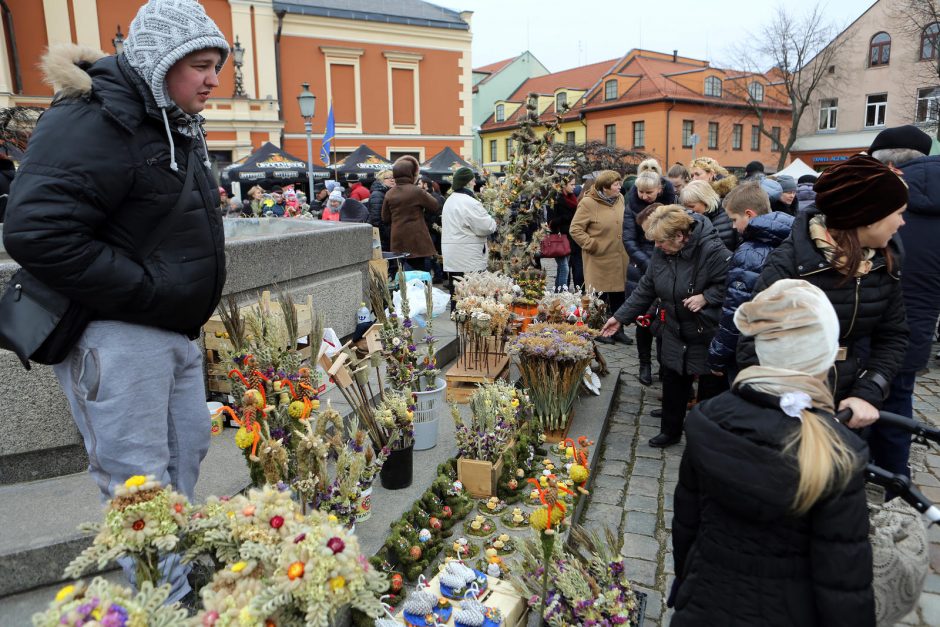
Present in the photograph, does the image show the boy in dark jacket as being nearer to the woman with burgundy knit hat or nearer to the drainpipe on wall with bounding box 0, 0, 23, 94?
the woman with burgundy knit hat

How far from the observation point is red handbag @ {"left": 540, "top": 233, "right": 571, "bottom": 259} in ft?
27.4

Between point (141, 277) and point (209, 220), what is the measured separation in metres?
0.32

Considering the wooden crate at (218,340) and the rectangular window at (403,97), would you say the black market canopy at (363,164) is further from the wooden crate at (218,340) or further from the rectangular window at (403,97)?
the wooden crate at (218,340)

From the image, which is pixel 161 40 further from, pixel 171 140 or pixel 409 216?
pixel 409 216

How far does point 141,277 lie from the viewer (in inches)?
77.9

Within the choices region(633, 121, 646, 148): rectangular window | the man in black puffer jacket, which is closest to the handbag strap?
the man in black puffer jacket

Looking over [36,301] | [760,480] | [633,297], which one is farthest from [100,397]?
[633,297]

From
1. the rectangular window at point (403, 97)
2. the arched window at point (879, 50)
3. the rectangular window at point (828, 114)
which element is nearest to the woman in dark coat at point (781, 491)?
the rectangular window at point (403, 97)

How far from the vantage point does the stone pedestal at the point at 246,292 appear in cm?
292

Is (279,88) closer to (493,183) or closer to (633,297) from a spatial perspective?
(493,183)

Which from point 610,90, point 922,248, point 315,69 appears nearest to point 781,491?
point 922,248

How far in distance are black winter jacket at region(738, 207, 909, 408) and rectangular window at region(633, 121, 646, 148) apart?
126 ft

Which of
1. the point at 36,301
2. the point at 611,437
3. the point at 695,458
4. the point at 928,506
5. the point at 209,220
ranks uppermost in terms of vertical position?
the point at 209,220

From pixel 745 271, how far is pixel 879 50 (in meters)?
39.6
